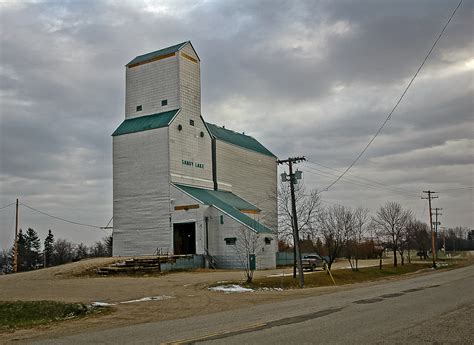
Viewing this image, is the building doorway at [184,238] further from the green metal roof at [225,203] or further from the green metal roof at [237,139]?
the green metal roof at [237,139]

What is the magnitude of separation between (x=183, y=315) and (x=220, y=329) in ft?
14.0

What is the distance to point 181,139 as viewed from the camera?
50.1 metres

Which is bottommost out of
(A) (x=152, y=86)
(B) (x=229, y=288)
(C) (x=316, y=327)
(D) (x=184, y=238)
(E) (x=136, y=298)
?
(B) (x=229, y=288)

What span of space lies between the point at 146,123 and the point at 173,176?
6.63 m

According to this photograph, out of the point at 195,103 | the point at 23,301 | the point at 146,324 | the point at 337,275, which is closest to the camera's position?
the point at 146,324

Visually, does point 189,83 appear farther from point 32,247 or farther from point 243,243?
point 32,247

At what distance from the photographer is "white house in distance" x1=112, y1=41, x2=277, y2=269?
153 ft

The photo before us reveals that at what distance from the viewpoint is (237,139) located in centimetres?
6438

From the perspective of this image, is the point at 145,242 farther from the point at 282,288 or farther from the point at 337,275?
the point at 282,288

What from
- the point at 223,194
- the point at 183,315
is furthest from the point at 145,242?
the point at 183,315

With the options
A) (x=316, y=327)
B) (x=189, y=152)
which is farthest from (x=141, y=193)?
(x=316, y=327)

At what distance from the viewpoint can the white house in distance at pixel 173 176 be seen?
4662 cm

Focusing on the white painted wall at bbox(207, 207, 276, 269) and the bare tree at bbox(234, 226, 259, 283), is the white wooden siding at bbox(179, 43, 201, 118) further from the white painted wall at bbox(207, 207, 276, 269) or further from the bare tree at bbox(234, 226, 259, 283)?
the bare tree at bbox(234, 226, 259, 283)

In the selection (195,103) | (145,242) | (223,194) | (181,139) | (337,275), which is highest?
(195,103)
